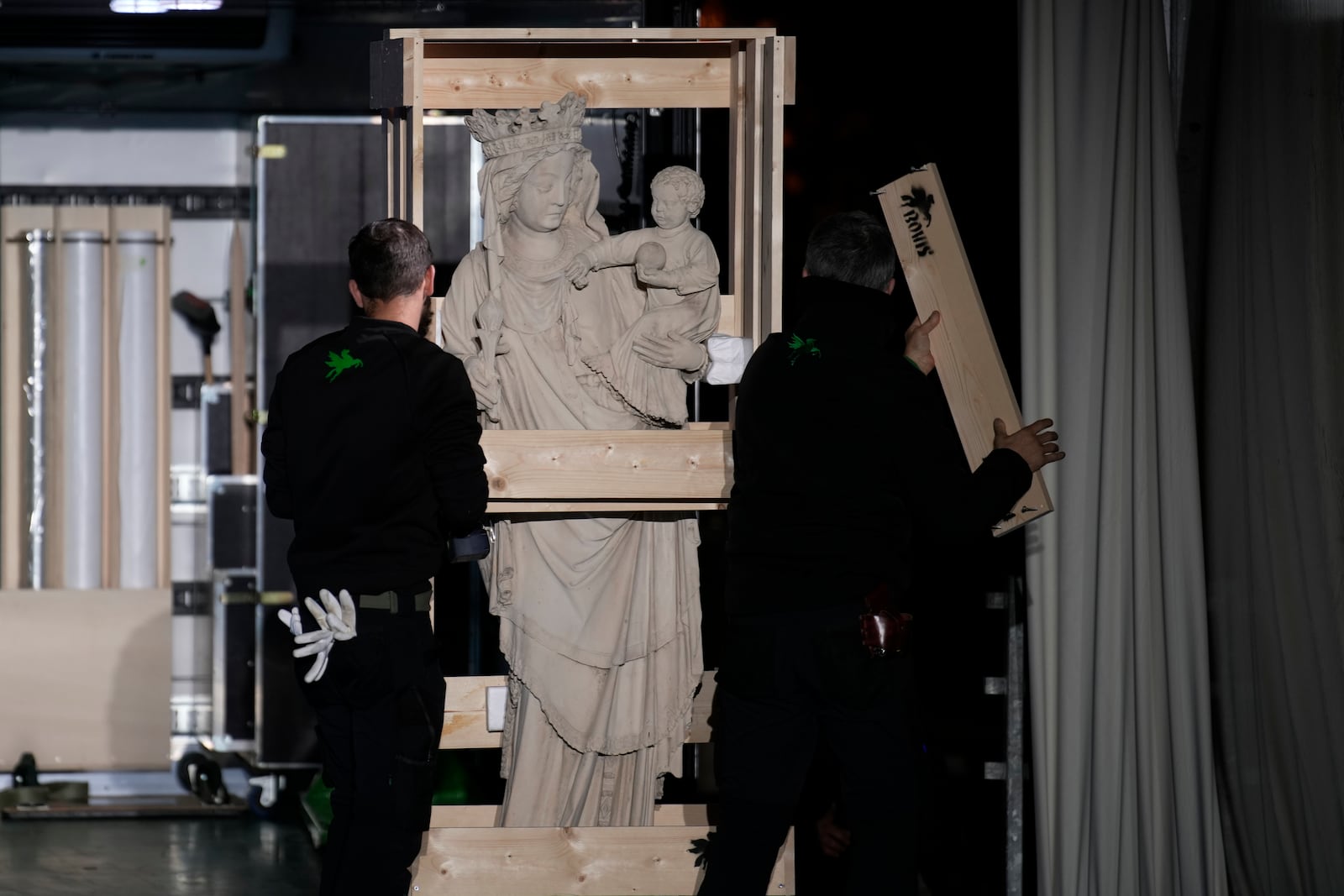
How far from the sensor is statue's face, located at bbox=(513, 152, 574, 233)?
11.6ft

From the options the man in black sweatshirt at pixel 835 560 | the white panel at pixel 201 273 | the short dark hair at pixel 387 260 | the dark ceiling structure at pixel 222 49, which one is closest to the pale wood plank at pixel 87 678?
the white panel at pixel 201 273

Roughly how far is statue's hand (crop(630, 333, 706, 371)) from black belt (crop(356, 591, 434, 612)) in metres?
0.95

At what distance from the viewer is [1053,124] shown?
3.32 m

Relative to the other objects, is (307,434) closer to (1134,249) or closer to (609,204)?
(1134,249)

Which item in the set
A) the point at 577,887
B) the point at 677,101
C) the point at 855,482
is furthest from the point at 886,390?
the point at 577,887

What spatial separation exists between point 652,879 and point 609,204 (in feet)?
7.41

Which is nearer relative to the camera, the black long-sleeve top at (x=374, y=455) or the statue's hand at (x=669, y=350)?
the black long-sleeve top at (x=374, y=455)

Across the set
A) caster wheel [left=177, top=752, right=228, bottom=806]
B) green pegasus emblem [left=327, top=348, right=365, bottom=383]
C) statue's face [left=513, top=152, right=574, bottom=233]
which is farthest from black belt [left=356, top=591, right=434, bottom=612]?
caster wheel [left=177, top=752, right=228, bottom=806]

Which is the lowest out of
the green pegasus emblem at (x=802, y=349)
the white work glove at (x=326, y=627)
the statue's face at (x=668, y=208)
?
the white work glove at (x=326, y=627)

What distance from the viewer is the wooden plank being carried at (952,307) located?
10.6ft

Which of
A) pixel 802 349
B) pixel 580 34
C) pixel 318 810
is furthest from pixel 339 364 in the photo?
pixel 318 810

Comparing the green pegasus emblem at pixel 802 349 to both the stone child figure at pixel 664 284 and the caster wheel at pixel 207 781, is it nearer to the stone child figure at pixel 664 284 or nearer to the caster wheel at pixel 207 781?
the stone child figure at pixel 664 284

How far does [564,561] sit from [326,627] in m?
0.89

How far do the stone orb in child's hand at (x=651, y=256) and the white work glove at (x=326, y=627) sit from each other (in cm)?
115
